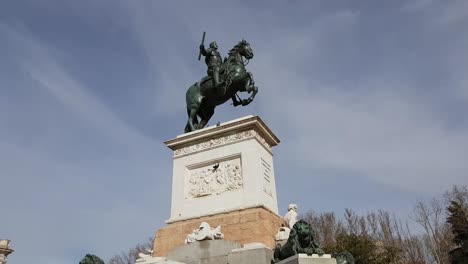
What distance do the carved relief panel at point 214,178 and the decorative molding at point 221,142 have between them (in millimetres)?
449

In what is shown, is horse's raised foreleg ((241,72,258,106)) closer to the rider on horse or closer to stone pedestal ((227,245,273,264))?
the rider on horse

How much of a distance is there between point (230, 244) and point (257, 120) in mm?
3038

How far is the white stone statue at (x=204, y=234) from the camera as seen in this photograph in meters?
8.08

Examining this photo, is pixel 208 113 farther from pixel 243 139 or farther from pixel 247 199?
pixel 247 199

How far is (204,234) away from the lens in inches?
320

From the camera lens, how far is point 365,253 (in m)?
22.9

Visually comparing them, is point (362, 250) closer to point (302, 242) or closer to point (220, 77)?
point (220, 77)

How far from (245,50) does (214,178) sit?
4.01 m

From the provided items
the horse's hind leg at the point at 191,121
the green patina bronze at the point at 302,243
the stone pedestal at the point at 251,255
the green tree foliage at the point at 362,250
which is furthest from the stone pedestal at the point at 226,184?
the green tree foliage at the point at 362,250

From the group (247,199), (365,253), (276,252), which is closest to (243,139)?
(247,199)

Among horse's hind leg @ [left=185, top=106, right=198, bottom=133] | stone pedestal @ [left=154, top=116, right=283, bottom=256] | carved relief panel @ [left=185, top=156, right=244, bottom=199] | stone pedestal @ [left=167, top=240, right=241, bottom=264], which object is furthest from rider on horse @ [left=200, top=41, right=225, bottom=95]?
stone pedestal @ [left=167, top=240, right=241, bottom=264]

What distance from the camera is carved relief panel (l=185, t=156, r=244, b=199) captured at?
9.09m

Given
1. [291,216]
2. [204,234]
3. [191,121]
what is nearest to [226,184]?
[204,234]

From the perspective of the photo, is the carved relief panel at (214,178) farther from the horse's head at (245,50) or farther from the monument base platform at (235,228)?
the horse's head at (245,50)
